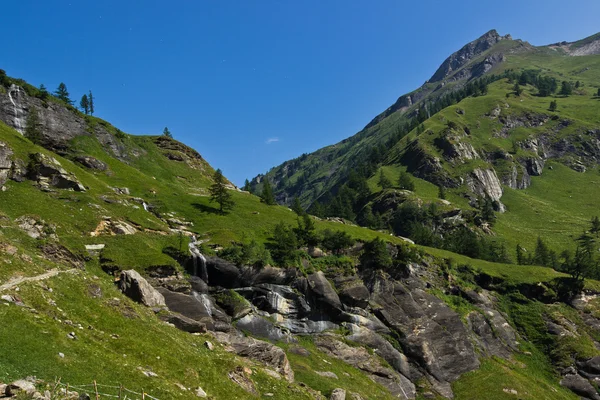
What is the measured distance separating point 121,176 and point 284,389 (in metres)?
73.4

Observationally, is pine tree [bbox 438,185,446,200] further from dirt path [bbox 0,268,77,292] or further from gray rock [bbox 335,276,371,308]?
dirt path [bbox 0,268,77,292]

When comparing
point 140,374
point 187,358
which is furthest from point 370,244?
point 140,374

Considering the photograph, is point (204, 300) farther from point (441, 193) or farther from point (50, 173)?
point (441, 193)

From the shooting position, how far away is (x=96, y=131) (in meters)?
105

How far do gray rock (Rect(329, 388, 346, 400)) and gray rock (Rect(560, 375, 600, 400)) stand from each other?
52.9 m

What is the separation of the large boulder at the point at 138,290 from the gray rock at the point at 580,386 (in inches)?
2858

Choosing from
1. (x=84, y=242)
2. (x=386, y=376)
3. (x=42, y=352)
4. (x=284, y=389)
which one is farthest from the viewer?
(x=386, y=376)

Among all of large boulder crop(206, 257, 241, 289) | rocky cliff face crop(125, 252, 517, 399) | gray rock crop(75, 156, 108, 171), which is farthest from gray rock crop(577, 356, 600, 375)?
gray rock crop(75, 156, 108, 171)

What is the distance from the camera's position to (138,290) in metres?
40.0

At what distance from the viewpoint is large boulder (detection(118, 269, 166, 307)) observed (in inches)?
1565

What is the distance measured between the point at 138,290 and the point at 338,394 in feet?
78.8

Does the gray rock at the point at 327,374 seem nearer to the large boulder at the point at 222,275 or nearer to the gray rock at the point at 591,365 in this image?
the large boulder at the point at 222,275

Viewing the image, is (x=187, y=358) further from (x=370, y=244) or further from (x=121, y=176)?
(x=121, y=176)

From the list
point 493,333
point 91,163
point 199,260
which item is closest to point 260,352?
point 199,260
